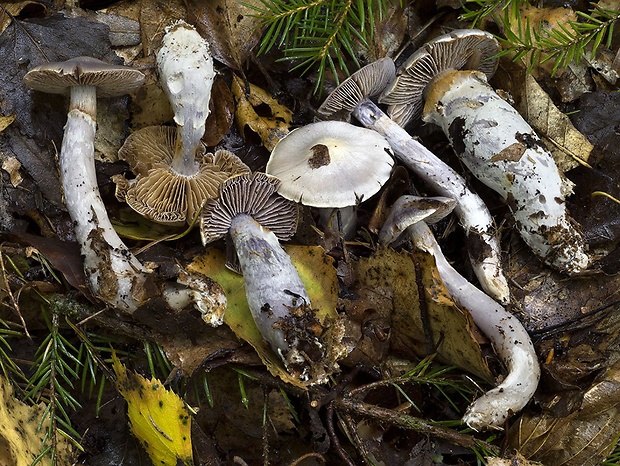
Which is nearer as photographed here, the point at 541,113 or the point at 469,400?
the point at 469,400

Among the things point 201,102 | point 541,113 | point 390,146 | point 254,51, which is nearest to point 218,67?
point 254,51

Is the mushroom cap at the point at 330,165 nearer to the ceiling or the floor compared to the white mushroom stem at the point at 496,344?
nearer to the ceiling

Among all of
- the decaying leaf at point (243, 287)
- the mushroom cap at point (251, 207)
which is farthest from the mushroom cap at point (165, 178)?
the decaying leaf at point (243, 287)

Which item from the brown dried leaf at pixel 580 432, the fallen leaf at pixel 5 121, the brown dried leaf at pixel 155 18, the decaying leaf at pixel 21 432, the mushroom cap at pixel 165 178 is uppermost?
the brown dried leaf at pixel 155 18

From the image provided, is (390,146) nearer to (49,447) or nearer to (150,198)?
(150,198)

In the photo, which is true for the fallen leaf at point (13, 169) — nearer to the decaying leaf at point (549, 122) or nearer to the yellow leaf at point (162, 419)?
the yellow leaf at point (162, 419)
